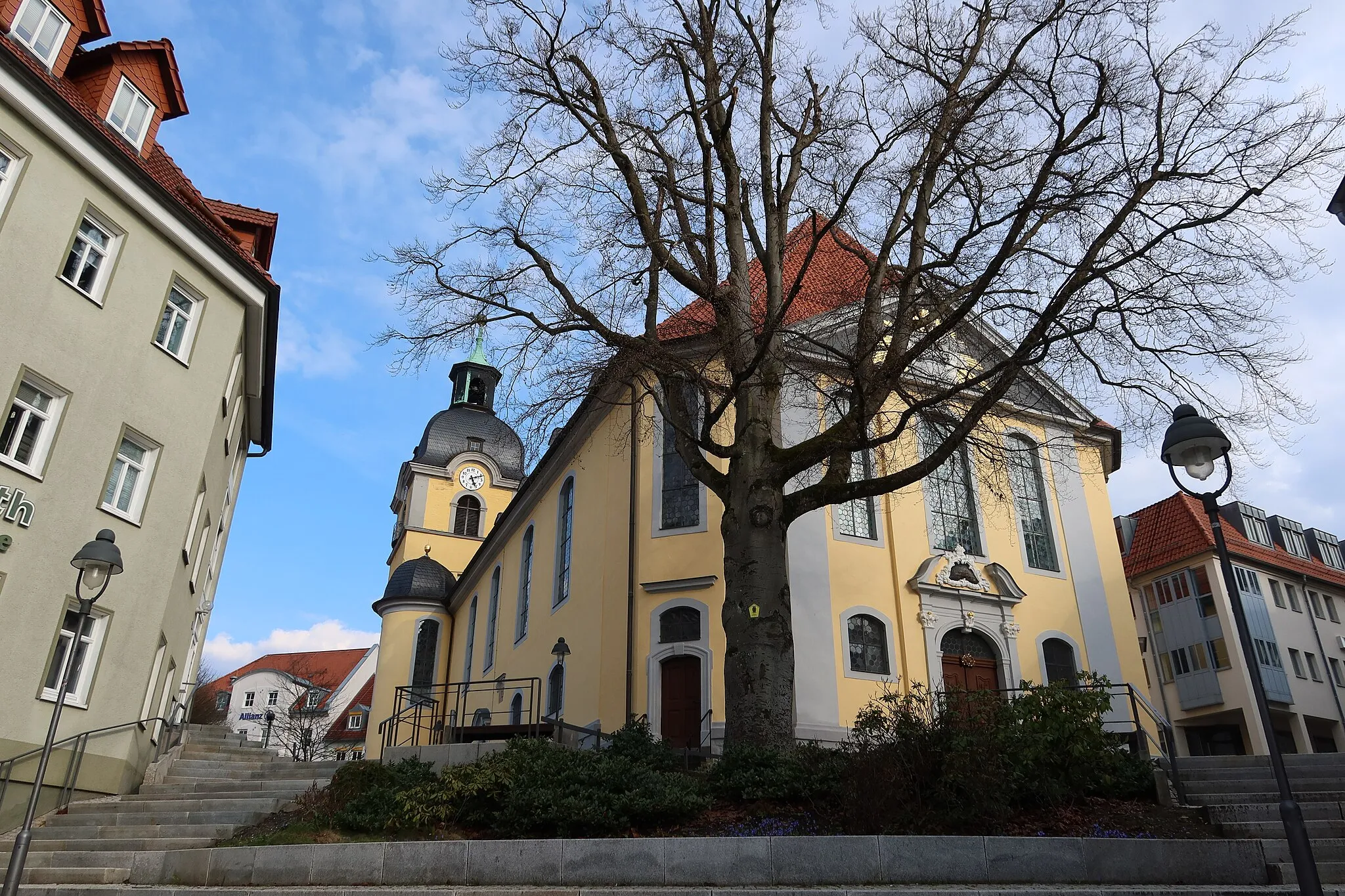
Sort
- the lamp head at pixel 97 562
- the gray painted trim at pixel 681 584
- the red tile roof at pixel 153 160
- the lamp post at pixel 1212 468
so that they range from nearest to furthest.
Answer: the lamp post at pixel 1212 468 < the lamp head at pixel 97 562 < the red tile roof at pixel 153 160 < the gray painted trim at pixel 681 584

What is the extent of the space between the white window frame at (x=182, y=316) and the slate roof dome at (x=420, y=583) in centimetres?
2351

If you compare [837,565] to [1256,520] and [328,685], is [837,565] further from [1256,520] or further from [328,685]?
[328,685]

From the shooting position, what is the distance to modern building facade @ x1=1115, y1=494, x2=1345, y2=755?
33188mm

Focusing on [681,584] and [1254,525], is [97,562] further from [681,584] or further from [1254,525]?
[1254,525]

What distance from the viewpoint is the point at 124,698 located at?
582 inches

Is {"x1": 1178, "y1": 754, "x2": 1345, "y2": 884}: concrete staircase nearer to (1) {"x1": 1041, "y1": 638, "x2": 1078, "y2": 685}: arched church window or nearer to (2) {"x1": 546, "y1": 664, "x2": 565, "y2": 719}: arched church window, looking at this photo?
(1) {"x1": 1041, "y1": 638, "x2": 1078, "y2": 685}: arched church window

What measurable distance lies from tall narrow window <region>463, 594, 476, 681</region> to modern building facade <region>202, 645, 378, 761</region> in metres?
19.6

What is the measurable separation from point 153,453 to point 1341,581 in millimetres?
41333

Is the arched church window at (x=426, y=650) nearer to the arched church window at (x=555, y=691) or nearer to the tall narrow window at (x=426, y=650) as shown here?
the tall narrow window at (x=426, y=650)

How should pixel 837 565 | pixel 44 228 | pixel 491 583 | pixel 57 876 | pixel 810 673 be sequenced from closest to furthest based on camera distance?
pixel 57 876 < pixel 44 228 < pixel 810 673 < pixel 837 565 < pixel 491 583

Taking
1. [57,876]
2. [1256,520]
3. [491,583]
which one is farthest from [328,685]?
[57,876]

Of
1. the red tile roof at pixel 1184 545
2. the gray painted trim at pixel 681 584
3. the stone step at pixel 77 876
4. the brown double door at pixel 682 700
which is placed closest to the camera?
the stone step at pixel 77 876

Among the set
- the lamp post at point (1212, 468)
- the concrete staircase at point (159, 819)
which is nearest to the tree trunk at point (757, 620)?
the lamp post at point (1212, 468)

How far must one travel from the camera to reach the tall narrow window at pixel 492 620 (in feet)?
98.5
